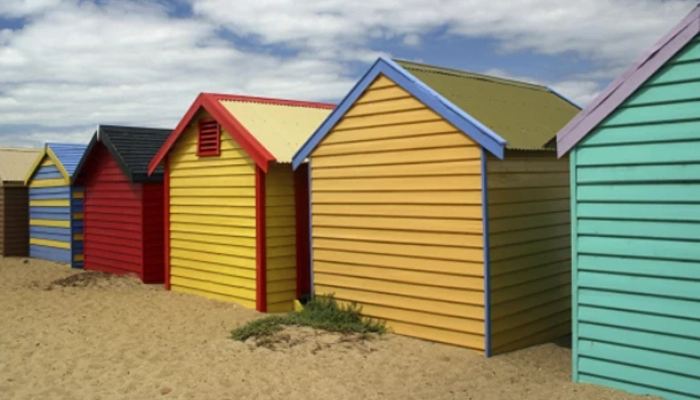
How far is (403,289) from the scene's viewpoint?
936 centimetres

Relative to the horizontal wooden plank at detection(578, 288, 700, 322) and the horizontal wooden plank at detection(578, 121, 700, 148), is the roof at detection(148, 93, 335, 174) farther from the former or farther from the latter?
the horizontal wooden plank at detection(578, 288, 700, 322)

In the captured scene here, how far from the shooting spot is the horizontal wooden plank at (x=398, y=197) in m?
8.48

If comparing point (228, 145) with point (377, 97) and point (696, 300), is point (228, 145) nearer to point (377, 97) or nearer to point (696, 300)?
point (377, 97)

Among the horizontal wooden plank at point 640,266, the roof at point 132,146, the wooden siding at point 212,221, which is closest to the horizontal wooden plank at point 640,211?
the horizontal wooden plank at point 640,266

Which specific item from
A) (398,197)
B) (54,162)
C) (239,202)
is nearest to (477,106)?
(398,197)

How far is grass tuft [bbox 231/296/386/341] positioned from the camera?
9547mm

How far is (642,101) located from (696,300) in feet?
6.75

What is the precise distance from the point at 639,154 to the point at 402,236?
3.68m

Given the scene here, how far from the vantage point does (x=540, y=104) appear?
11.3 m

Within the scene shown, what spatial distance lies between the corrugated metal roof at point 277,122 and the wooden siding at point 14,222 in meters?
13.3

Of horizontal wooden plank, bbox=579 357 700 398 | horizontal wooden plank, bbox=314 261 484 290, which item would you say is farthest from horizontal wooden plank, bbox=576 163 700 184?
horizontal wooden plank, bbox=314 261 484 290

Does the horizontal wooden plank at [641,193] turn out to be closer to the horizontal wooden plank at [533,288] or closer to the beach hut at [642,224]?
the beach hut at [642,224]

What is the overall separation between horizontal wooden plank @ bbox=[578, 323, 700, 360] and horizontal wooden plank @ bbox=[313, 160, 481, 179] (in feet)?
7.96

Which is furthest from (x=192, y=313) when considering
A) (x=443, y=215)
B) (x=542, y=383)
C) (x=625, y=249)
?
(x=625, y=249)
